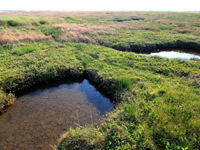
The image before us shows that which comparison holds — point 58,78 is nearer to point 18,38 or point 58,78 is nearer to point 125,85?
point 125,85

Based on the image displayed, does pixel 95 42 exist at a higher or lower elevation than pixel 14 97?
higher

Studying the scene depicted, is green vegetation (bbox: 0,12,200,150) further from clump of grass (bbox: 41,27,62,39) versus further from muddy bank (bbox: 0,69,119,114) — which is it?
clump of grass (bbox: 41,27,62,39)

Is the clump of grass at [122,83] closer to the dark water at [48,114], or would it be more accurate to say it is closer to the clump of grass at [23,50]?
the dark water at [48,114]

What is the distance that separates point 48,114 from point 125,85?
18.6ft

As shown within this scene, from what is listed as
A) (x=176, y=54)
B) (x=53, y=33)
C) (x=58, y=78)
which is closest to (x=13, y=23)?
(x=53, y=33)

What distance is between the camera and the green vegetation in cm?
629

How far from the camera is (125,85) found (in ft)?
34.8

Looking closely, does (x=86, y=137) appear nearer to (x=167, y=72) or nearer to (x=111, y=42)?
(x=167, y=72)

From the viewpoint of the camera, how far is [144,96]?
9102 millimetres

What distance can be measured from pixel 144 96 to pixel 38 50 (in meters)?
13.1

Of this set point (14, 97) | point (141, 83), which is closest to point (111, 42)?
point (141, 83)

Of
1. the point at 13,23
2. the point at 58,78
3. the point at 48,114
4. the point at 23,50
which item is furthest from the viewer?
the point at 13,23

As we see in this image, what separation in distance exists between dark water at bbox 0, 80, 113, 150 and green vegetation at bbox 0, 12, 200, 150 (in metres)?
0.93

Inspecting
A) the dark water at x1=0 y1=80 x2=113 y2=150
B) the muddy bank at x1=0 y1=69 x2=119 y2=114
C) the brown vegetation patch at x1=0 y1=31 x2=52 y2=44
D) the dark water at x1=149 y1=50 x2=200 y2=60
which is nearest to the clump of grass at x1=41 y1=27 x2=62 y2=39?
the brown vegetation patch at x1=0 y1=31 x2=52 y2=44
